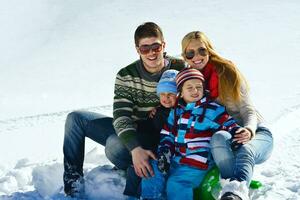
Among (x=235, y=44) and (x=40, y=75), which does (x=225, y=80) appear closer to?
(x=40, y=75)

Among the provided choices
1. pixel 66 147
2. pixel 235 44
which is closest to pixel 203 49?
pixel 66 147

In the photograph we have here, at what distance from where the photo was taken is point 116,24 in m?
14.5

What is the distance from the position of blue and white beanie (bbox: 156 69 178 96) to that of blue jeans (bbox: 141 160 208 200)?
45 centimetres

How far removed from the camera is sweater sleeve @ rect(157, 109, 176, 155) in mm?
3137

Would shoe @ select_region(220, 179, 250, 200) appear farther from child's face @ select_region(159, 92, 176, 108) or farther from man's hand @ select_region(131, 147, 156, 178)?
child's face @ select_region(159, 92, 176, 108)

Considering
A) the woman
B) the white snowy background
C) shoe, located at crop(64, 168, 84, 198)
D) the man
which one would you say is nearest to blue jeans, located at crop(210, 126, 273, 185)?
the woman

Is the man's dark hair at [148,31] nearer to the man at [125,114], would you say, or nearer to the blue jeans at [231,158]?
the man at [125,114]

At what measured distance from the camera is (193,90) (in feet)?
10.1

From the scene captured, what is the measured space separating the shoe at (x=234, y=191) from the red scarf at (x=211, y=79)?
2.28 ft

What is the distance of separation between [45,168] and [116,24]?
11.0m

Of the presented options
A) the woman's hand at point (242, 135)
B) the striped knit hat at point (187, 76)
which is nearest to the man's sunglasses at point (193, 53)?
the striped knit hat at point (187, 76)

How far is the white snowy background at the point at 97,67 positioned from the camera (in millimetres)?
3883

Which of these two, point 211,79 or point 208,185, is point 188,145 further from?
point 211,79

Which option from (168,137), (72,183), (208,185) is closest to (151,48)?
(168,137)
